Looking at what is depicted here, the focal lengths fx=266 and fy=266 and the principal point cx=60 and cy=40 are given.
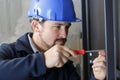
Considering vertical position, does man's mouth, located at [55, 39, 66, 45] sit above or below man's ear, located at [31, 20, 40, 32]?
below

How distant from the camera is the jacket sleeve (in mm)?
960

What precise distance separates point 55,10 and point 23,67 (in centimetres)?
32

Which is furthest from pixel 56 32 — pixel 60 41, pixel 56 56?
pixel 56 56

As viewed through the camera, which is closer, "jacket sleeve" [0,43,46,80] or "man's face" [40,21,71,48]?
"jacket sleeve" [0,43,46,80]

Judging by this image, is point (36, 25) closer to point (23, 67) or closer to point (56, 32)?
point (56, 32)

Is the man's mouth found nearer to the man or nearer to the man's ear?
the man

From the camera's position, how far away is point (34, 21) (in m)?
1.23

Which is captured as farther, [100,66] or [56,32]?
[56,32]

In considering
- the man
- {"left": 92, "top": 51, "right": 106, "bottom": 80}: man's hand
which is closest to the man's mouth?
the man

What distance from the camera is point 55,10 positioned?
117 centimetres

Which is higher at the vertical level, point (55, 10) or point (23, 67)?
point (55, 10)

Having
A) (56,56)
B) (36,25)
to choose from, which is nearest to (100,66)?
(56,56)

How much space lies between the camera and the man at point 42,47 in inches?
38.2

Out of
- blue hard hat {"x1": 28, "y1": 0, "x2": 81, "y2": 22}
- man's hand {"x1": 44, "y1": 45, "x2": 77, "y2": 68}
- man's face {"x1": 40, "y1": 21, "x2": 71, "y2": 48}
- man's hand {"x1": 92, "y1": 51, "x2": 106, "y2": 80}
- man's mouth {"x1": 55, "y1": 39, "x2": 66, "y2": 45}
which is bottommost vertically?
man's hand {"x1": 92, "y1": 51, "x2": 106, "y2": 80}
